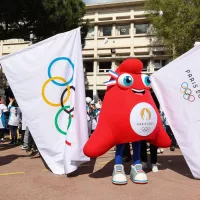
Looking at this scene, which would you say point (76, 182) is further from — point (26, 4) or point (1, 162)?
point (26, 4)

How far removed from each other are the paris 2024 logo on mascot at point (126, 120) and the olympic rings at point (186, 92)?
0.62 metres

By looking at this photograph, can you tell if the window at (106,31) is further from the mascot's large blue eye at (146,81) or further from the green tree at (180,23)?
the mascot's large blue eye at (146,81)

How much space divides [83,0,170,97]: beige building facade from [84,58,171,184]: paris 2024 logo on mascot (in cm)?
2090

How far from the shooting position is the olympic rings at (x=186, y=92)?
15.2ft

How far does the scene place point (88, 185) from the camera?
4156 mm

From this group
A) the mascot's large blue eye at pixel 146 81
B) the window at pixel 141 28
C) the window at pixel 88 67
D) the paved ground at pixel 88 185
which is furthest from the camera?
the window at pixel 88 67

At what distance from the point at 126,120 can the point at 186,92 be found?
4.10 feet

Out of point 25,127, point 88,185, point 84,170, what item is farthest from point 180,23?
point 88,185

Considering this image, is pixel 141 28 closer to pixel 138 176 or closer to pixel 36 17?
pixel 36 17

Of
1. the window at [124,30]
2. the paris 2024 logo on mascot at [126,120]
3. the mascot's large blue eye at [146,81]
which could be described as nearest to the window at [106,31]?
the window at [124,30]

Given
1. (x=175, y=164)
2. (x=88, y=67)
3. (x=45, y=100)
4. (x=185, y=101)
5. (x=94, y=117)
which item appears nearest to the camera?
(x=185, y=101)

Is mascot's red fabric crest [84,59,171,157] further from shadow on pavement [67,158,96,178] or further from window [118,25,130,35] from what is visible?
window [118,25,130,35]

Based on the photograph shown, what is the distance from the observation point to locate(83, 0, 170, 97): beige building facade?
994 inches

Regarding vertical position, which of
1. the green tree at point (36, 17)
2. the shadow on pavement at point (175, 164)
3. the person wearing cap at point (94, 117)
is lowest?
the shadow on pavement at point (175, 164)
